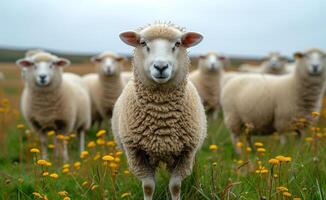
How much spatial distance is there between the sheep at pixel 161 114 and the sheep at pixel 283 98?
Answer: 3202 millimetres

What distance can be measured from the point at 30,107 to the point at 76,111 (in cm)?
81

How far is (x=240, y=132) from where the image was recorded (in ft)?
22.9

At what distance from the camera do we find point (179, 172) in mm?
3076

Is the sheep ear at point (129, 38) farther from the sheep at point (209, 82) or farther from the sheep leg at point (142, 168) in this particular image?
the sheep at point (209, 82)

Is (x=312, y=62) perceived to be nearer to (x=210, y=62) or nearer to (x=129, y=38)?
(x=210, y=62)

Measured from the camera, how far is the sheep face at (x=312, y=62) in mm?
6293

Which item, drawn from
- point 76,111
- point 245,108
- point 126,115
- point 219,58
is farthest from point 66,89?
point 219,58

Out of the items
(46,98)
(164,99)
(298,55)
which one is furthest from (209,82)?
(164,99)

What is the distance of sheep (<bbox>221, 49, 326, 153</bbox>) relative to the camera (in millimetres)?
6109

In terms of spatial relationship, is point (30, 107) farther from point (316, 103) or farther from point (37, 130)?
point (316, 103)

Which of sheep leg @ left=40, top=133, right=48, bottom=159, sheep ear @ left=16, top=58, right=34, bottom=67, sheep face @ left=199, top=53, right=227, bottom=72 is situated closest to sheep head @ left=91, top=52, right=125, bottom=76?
sheep face @ left=199, top=53, right=227, bottom=72

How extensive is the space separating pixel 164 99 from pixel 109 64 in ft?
18.2

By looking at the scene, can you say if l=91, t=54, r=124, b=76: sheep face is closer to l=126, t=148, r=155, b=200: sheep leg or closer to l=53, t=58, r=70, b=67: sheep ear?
l=53, t=58, r=70, b=67: sheep ear

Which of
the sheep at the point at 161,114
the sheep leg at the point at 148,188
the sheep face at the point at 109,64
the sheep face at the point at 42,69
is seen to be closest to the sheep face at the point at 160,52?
the sheep at the point at 161,114
